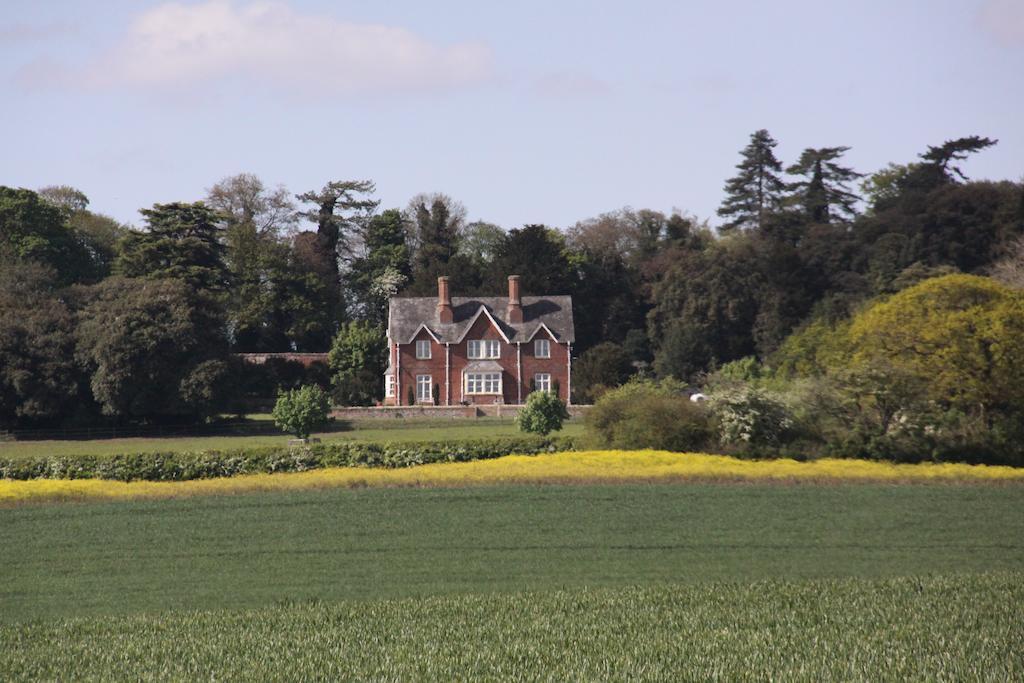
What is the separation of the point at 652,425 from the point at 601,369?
28614mm

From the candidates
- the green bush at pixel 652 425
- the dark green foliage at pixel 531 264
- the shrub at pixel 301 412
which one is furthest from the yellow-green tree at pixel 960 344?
the dark green foliage at pixel 531 264

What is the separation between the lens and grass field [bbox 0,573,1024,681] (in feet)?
40.4

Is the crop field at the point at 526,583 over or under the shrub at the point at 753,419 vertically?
under

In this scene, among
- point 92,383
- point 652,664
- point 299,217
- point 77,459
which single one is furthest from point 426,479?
point 299,217

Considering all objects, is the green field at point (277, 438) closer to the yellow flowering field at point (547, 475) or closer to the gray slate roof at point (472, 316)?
the yellow flowering field at point (547, 475)

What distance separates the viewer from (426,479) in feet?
91.0

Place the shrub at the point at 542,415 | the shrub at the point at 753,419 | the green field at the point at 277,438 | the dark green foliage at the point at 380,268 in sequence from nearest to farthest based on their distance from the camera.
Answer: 1. the shrub at the point at 753,419
2. the shrub at the point at 542,415
3. the green field at the point at 277,438
4. the dark green foliage at the point at 380,268

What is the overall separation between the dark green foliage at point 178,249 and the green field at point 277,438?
64.1 ft

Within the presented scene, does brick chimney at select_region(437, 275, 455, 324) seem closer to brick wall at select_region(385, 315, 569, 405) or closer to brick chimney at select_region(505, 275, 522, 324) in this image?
brick wall at select_region(385, 315, 569, 405)

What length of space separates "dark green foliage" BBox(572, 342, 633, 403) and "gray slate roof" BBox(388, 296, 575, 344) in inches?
156

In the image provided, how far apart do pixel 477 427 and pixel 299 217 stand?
4039cm

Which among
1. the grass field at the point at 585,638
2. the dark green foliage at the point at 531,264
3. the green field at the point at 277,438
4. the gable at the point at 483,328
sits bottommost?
the grass field at the point at 585,638

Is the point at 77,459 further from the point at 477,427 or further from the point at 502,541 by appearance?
the point at 477,427

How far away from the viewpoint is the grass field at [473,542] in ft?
57.2
